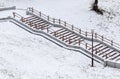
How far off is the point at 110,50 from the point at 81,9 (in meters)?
13.4

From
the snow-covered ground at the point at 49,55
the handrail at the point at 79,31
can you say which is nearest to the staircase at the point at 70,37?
the handrail at the point at 79,31

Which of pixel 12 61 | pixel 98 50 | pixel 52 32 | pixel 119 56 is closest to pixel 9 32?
pixel 52 32

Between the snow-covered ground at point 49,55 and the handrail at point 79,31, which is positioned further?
the handrail at point 79,31

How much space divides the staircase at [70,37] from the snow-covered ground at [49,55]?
0.73 m

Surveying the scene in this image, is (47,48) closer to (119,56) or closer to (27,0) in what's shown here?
(119,56)

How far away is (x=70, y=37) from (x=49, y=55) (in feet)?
16.6

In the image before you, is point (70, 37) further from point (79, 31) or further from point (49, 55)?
point (49, 55)

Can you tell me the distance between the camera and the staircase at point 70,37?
32.5 m

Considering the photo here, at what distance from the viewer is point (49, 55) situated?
31.3 m

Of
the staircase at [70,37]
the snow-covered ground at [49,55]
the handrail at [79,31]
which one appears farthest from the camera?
the handrail at [79,31]

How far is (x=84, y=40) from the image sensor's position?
35562 millimetres

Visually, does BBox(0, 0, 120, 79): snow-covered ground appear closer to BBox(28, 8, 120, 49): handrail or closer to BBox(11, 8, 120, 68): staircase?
BBox(11, 8, 120, 68): staircase

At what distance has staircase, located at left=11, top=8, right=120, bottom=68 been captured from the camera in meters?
32.5

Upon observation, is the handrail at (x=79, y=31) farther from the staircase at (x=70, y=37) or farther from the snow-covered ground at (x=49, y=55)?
the snow-covered ground at (x=49, y=55)
